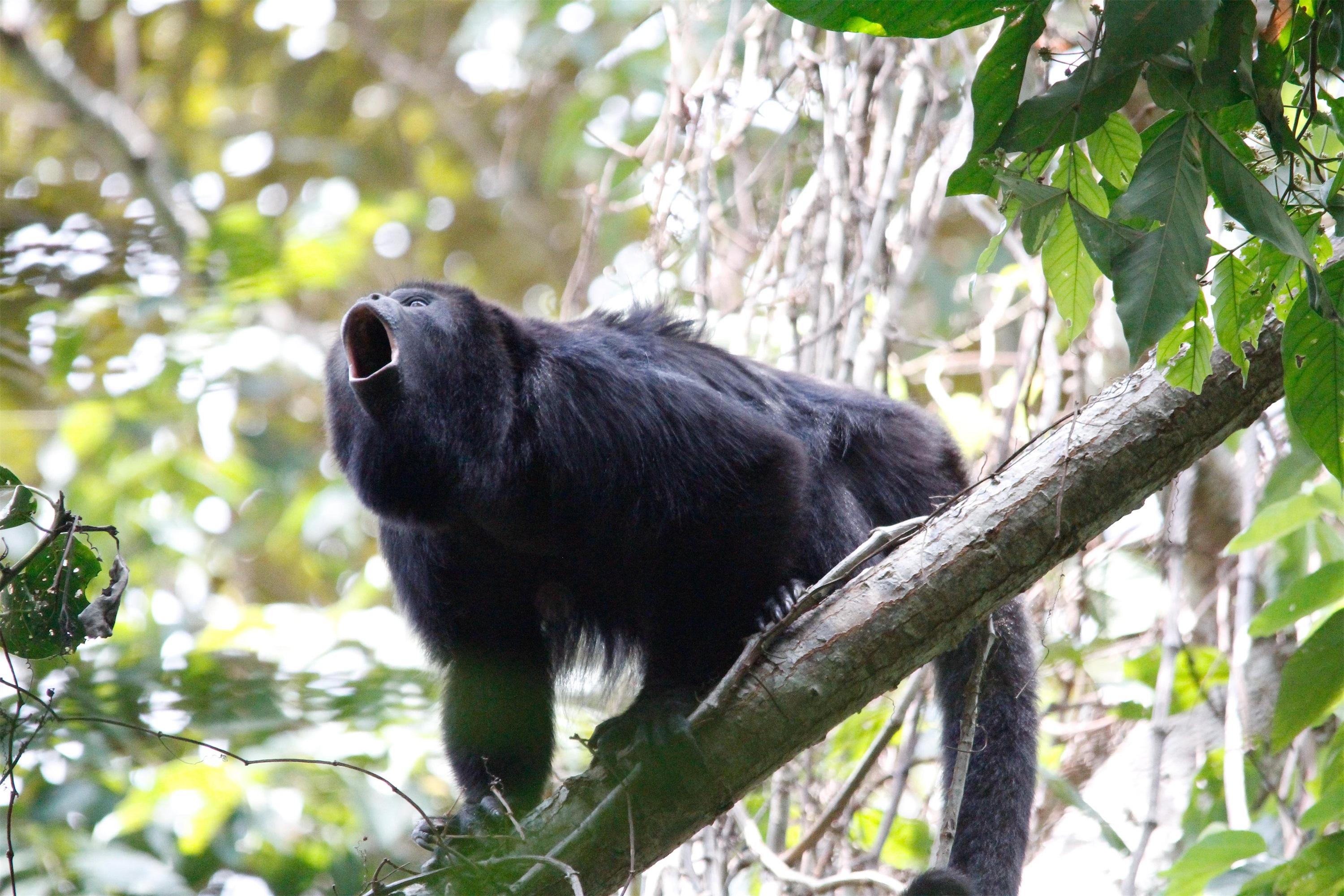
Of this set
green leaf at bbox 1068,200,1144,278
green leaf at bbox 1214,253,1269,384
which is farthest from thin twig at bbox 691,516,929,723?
green leaf at bbox 1068,200,1144,278

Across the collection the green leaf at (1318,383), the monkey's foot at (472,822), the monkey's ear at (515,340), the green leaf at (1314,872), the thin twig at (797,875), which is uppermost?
the monkey's ear at (515,340)

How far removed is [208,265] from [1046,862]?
8.34 ft

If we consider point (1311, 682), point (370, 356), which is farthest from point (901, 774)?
point (370, 356)

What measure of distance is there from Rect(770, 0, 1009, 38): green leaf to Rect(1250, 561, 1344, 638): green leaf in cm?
149

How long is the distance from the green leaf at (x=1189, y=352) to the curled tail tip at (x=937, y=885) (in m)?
0.99

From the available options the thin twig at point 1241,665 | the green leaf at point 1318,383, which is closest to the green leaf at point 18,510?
the green leaf at point 1318,383

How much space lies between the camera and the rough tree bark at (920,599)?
2051 millimetres

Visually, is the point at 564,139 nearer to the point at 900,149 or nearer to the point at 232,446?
the point at 232,446

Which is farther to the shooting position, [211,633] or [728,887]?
[211,633]

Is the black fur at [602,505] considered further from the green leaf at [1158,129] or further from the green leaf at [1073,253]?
the green leaf at [1158,129]

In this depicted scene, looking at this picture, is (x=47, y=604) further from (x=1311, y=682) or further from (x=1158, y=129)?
(x=1311, y=682)

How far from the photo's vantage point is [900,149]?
3.61m

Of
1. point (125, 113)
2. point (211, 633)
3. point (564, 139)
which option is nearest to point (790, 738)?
point (211, 633)

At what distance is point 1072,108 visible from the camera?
1372mm
